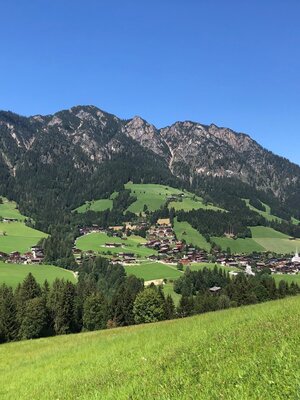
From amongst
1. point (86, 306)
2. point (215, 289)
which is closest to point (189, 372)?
point (86, 306)

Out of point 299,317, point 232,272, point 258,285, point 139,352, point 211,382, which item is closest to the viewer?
point 211,382

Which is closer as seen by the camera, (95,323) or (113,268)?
(95,323)

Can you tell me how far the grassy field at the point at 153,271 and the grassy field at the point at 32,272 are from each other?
26344 millimetres

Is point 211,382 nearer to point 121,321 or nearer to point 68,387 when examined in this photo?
point 68,387

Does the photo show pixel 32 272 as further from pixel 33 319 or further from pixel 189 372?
pixel 189 372

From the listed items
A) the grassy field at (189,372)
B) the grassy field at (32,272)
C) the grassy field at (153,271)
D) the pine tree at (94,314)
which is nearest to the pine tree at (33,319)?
the pine tree at (94,314)

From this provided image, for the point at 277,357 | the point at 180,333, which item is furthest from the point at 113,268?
the point at 277,357

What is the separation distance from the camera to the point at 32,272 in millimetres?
155250

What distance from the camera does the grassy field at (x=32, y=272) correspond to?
139 m

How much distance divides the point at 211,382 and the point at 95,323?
73.2m

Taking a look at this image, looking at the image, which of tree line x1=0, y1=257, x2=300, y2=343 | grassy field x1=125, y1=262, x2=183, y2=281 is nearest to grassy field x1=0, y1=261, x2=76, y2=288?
grassy field x1=125, y1=262, x2=183, y2=281

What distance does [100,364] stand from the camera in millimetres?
18188

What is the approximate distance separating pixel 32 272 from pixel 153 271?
50.4m

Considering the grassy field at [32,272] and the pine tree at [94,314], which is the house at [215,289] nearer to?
the grassy field at [32,272]
